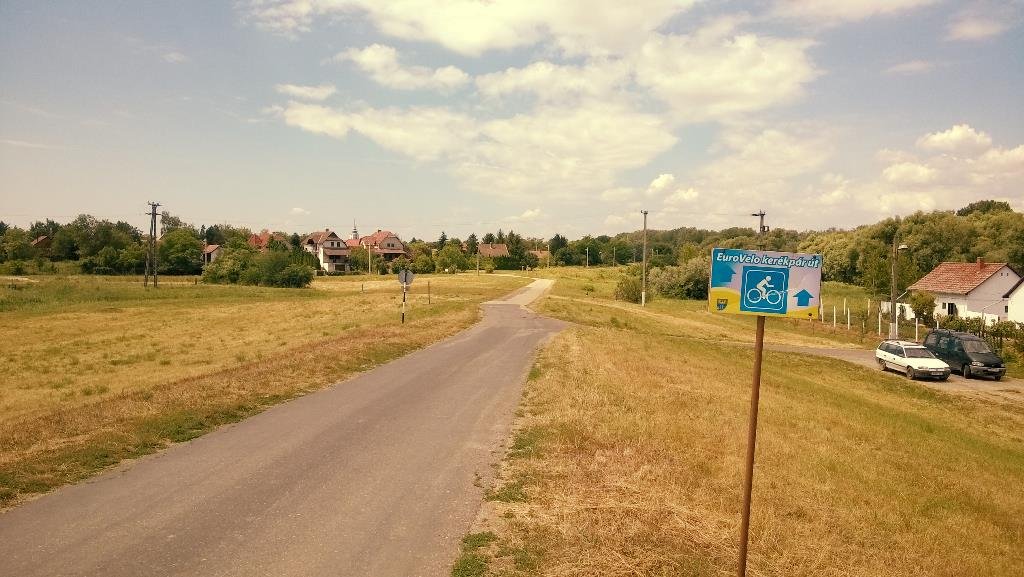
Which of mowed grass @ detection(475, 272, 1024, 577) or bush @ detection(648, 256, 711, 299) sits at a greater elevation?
bush @ detection(648, 256, 711, 299)

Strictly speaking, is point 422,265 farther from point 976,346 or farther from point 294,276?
point 976,346

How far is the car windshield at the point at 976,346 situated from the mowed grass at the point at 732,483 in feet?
31.2

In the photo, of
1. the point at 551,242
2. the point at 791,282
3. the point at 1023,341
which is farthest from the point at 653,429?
the point at 551,242

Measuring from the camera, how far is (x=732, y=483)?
943 centimetres

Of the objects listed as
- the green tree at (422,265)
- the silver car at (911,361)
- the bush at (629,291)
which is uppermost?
the green tree at (422,265)

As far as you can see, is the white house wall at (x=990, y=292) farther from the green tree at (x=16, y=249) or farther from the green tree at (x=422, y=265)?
the green tree at (x=16, y=249)

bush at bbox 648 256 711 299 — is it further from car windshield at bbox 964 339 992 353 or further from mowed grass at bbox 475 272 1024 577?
mowed grass at bbox 475 272 1024 577

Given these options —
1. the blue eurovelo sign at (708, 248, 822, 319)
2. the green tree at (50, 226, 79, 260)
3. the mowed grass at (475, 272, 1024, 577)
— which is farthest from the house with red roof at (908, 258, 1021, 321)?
the green tree at (50, 226, 79, 260)

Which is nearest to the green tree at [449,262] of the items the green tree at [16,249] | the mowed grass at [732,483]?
the green tree at [16,249]

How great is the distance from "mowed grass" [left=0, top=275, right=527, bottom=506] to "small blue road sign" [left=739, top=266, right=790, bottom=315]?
9.74 metres

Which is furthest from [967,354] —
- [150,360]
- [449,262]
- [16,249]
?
[16,249]

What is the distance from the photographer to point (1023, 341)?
1280 inches

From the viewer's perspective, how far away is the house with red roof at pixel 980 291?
154 ft

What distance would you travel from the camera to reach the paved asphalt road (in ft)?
20.7
